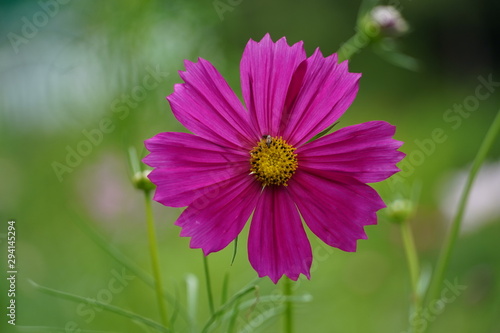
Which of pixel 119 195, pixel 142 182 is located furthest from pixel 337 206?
pixel 119 195

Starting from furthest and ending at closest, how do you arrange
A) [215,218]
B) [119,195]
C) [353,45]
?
[119,195] < [353,45] < [215,218]

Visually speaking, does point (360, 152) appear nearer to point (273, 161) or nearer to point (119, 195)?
point (273, 161)

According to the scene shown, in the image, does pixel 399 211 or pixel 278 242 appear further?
pixel 399 211

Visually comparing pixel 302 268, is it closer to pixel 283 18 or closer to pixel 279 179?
pixel 279 179

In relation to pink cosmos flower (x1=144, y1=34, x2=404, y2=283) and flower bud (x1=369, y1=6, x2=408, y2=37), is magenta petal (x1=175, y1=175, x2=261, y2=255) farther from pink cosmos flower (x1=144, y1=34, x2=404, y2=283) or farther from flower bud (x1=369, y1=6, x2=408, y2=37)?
flower bud (x1=369, y1=6, x2=408, y2=37)

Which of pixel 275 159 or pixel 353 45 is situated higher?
pixel 353 45

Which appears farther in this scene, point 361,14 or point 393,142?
point 361,14

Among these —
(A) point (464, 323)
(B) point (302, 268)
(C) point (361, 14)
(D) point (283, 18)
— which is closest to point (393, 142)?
(B) point (302, 268)

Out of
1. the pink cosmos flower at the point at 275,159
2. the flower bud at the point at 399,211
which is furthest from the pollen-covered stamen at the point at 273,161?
the flower bud at the point at 399,211
